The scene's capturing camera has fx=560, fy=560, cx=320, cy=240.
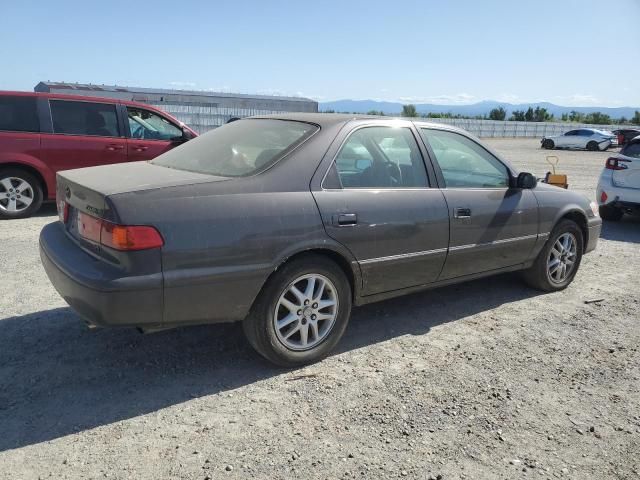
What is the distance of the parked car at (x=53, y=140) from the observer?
774 cm

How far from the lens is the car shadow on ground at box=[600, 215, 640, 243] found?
8368 millimetres

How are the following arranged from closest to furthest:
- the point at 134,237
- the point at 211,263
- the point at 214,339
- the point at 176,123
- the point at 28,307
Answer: the point at 134,237
the point at 211,263
the point at 214,339
the point at 28,307
the point at 176,123

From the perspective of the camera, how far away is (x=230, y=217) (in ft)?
10.2

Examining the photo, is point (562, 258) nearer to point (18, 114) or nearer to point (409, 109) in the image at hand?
point (18, 114)

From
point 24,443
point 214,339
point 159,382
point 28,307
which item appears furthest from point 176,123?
point 24,443

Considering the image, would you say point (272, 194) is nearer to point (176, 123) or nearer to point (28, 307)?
point (28, 307)

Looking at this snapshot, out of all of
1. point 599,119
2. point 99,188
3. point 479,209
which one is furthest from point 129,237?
point 599,119

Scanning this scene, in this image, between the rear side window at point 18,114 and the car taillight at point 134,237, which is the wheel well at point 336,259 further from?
the rear side window at point 18,114

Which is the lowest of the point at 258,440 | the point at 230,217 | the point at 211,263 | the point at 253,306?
the point at 258,440

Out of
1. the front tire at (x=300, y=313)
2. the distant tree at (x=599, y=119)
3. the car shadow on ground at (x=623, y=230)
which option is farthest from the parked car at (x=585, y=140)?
the front tire at (x=300, y=313)

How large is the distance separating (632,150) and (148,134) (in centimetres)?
781

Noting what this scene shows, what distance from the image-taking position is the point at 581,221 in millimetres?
5508

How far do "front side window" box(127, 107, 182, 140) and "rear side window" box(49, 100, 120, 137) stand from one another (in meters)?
0.26

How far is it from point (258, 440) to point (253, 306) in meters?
0.82
